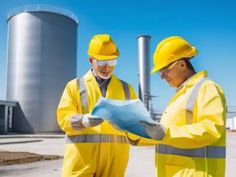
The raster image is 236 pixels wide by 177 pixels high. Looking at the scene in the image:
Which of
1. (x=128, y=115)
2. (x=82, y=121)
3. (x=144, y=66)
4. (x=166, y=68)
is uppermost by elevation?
(x=144, y=66)

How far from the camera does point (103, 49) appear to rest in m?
3.45

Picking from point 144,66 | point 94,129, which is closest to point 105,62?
point 94,129

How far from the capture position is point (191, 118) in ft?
7.52

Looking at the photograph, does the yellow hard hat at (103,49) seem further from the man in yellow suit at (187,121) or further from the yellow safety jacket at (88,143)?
the man in yellow suit at (187,121)

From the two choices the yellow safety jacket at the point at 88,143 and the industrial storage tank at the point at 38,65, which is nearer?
the yellow safety jacket at the point at 88,143

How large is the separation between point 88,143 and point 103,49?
33.3 inches

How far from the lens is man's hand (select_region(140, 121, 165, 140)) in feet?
6.46

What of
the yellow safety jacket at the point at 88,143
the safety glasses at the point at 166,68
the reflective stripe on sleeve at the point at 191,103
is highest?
→ the safety glasses at the point at 166,68

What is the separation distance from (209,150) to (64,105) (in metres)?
1.51

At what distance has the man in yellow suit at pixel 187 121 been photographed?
2061mm

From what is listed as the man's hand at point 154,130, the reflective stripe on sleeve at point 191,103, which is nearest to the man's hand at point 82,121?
the reflective stripe on sleeve at point 191,103

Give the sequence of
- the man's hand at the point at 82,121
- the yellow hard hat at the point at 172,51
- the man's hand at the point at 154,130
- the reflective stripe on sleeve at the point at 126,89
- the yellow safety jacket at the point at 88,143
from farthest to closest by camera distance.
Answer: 1. the reflective stripe on sleeve at the point at 126,89
2. the yellow safety jacket at the point at 88,143
3. the man's hand at the point at 82,121
4. the yellow hard hat at the point at 172,51
5. the man's hand at the point at 154,130

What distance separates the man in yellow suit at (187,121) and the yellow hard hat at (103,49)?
1004mm

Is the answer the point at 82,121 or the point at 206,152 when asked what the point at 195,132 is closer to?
the point at 206,152
